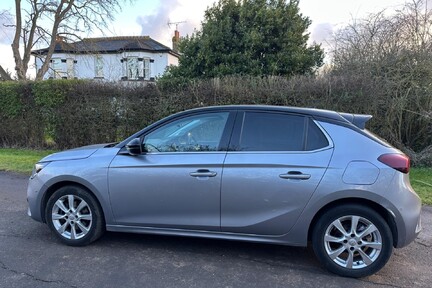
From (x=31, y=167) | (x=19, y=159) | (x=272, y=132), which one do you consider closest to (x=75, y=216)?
(x=272, y=132)

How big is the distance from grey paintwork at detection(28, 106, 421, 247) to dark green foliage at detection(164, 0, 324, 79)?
9.37m

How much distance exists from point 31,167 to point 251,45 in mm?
8365

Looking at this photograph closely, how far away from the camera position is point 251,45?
1310cm

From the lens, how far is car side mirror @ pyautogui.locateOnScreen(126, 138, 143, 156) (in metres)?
3.90

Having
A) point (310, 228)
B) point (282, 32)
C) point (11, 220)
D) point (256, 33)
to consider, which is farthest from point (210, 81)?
point (310, 228)

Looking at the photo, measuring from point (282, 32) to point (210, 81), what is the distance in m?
5.20

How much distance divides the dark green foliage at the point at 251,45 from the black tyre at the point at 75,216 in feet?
30.8

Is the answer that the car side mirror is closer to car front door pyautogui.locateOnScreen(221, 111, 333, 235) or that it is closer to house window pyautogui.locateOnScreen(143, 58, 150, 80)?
car front door pyautogui.locateOnScreen(221, 111, 333, 235)

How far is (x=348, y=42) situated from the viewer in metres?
10.6

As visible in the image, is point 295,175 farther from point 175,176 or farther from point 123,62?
point 123,62

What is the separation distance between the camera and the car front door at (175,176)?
3.70 metres

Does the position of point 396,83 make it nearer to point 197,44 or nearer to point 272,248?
point 272,248

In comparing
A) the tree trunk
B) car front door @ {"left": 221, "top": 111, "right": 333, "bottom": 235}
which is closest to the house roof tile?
the tree trunk

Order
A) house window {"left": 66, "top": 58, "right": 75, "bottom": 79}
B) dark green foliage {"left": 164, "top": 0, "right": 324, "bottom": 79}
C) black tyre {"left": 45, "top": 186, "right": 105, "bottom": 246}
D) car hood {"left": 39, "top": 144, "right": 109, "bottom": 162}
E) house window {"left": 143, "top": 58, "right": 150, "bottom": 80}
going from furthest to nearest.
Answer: house window {"left": 143, "top": 58, "right": 150, "bottom": 80}
house window {"left": 66, "top": 58, "right": 75, "bottom": 79}
dark green foliage {"left": 164, "top": 0, "right": 324, "bottom": 79}
car hood {"left": 39, "top": 144, "right": 109, "bottom": 162}
black tyre {"left": 45, "top": 186, "right": 105, "bottom": 246}
